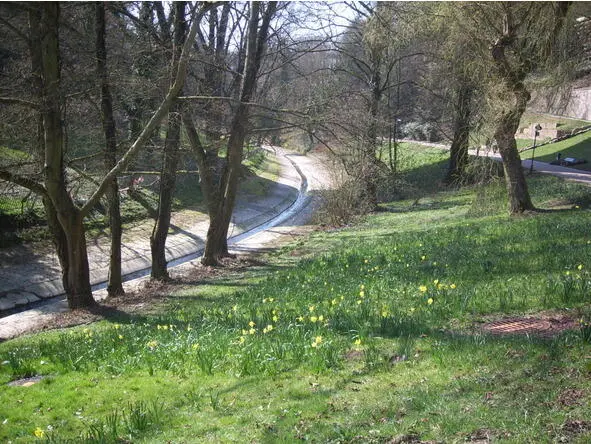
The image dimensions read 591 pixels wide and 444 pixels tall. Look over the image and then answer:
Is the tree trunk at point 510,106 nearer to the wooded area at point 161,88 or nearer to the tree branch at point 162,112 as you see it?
the wooded area at point 161,88

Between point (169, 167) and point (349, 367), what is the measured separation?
1459 cm

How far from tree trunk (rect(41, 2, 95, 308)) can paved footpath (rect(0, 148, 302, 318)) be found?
613 cm

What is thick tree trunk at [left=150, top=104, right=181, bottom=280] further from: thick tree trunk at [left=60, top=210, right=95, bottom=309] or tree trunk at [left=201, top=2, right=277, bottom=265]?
thick tree trunk at [left=60, top=210, right=95, bottom=309]

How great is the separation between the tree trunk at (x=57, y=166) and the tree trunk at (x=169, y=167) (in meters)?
3.16

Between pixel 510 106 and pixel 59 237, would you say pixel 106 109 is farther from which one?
pixel 510 106

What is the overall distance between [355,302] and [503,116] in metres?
10.2

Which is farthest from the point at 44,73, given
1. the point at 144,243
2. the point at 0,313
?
the point at 144,243

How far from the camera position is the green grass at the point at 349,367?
5.09m

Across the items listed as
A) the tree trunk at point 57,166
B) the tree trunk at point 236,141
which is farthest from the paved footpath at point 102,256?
the tree trunk at point 57,166

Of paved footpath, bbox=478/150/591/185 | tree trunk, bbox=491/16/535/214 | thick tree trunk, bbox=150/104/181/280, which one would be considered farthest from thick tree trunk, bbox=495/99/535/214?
paved footpath, bbox=478/150/591/185

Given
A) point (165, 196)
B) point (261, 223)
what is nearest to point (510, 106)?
point (165, 196)

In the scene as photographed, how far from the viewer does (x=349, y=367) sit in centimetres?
665

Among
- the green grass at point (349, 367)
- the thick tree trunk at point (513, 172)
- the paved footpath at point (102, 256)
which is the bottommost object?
the paved footpath at point (102, 256)

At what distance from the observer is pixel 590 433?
4.28 meters
